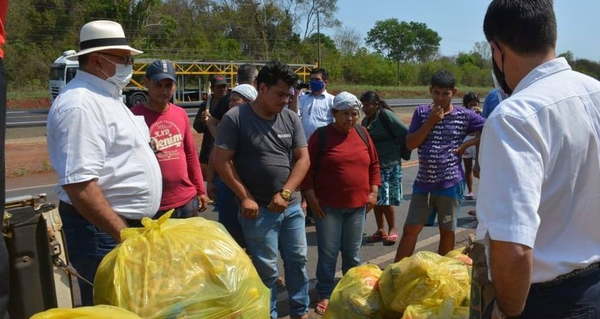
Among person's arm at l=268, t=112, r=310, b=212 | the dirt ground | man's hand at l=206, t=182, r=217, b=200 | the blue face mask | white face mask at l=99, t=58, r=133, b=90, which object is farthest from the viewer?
the dirt ground

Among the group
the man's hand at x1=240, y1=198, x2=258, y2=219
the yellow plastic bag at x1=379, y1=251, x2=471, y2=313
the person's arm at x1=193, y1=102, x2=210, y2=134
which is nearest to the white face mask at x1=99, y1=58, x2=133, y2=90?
the man's hand at x1=240, y1=198, x2=258, y2=219

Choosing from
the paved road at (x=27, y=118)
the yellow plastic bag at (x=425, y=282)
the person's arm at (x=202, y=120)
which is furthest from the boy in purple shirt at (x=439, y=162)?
the paved road at (x=27, y=118)

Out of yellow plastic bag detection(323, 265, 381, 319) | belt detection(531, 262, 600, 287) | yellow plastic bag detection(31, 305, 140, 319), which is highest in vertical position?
belt detection(531, 262, 600, 287)

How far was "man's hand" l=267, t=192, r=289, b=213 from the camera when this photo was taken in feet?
11.8

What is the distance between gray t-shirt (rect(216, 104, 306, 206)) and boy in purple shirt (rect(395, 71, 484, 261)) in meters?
1.42

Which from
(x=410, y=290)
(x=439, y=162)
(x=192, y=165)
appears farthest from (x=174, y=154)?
(x=439, y=162)

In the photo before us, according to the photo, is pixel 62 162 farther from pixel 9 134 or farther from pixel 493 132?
pixel 9 134

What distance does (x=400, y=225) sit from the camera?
698 centimetres

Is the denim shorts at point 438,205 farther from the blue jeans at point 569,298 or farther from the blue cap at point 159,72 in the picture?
the blue jeans at point 569,298

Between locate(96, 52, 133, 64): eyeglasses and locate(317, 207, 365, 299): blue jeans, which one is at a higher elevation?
locate(96, 52, 133, 64): eyeglasses

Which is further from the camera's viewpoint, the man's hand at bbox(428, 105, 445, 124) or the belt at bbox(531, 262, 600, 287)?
the man's hand at bbox(428, 105, 445, 124)

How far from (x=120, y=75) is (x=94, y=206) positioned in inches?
28.9

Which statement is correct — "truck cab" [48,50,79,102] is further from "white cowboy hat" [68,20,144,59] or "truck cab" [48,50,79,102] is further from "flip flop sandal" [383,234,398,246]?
"white cowboy hat" [68,20,144,59]

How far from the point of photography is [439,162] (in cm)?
459
